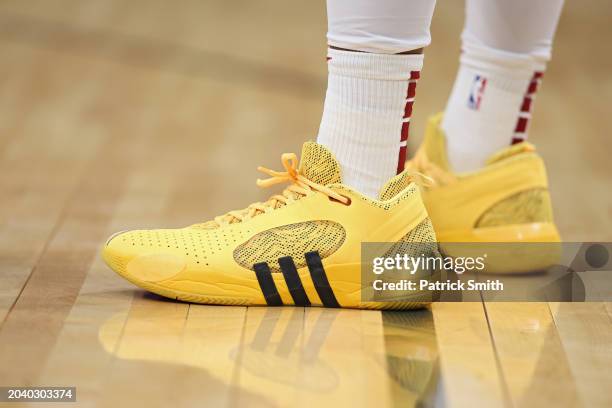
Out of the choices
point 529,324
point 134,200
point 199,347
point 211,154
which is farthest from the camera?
point 211,154

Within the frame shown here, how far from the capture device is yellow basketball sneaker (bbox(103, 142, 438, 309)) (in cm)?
122

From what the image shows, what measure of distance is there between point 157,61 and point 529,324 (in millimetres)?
2043

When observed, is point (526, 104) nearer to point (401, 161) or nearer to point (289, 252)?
point (401, 161)

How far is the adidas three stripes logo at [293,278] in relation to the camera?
4.02ft

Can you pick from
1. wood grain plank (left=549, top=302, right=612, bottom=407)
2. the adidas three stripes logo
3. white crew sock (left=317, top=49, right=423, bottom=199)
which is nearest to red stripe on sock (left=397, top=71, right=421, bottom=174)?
white crew sock (left=317, top=49, right=423, bottom=199)

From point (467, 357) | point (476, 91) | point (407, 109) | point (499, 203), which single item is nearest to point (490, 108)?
point (476, 91)

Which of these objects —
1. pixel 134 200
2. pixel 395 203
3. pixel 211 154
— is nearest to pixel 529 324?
pixel 395 203

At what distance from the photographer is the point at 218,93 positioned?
2.73 metres

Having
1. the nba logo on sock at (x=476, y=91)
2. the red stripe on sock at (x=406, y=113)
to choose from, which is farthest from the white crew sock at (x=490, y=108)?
the red stripe on sock at (x=406, y=113)

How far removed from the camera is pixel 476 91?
1.48m

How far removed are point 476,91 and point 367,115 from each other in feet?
1.02

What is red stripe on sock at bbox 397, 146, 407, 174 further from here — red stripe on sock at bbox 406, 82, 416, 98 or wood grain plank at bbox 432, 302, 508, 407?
wood grain plank at bbox 432, 302, 508, 407

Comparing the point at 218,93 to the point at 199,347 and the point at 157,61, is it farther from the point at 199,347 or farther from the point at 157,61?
the point at 199,347

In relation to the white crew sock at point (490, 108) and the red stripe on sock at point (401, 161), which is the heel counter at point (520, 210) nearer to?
the white crew sock at point (490, 108)
